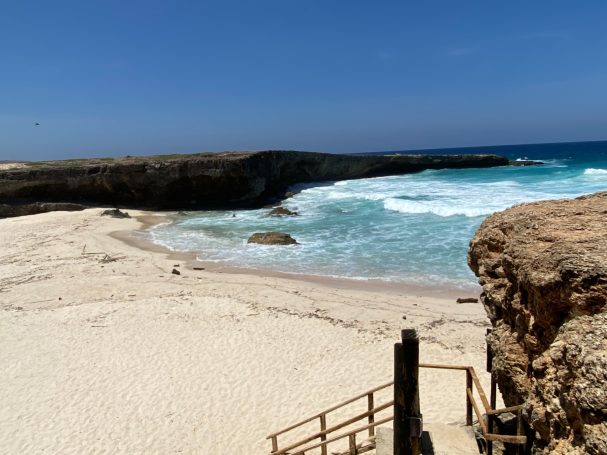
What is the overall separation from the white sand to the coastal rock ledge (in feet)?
12.6

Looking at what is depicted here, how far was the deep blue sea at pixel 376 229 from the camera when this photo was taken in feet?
61.6

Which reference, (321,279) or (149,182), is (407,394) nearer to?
(321,279)

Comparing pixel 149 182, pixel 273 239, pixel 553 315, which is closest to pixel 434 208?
pixel 273 239

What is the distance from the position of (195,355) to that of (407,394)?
785 cm

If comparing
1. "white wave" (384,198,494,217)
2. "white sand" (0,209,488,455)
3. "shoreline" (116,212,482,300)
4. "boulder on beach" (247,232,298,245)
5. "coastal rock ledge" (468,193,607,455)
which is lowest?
"white sand" (0,209,488,455)

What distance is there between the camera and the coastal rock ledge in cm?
313

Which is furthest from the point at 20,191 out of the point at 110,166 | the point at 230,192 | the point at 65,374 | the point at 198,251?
the point at 65,374

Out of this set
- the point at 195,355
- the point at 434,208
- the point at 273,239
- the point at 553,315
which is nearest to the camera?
the point at 553,315

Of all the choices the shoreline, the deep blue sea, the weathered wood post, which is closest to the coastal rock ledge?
the weathered wood post

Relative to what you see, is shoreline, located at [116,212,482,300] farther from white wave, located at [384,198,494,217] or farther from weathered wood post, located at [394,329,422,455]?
white wave, located at [384,198,494,217]

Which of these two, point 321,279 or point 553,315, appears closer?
point 553,315

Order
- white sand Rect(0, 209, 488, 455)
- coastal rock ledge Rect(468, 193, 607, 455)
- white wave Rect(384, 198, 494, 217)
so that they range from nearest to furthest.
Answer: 1. coastal rock ledge Rect(468, 193, 607, 455)
2. white sand Rect(0, 209, 488, 455)
3. white wave Rect(384, 198, 494, 217)

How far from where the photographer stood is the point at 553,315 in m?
4.08

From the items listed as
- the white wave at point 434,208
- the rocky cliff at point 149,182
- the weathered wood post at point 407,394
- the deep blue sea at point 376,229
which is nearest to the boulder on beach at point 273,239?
the deep blue sea at point 376,229
